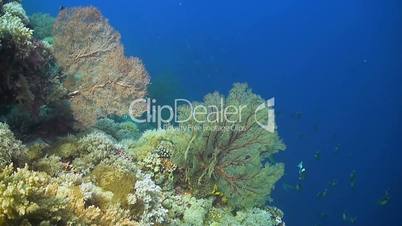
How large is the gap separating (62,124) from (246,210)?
3.56 meters

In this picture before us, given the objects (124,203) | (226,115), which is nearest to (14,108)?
(124,203)

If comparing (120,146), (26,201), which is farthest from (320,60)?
(26,201)

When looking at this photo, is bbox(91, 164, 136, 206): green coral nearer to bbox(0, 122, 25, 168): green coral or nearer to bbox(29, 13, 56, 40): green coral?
bbox(0, 122, 25, 168): green coral

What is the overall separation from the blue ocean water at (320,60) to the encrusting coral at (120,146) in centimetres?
5190

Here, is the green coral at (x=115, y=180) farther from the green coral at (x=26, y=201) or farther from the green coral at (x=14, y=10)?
the green coral at (x=14, y=10)

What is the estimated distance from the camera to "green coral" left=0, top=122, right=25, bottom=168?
4.19 metres

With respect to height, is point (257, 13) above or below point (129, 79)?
above

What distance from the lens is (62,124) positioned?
6.18m

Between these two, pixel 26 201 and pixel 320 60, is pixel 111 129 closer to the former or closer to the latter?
pixel 26 201

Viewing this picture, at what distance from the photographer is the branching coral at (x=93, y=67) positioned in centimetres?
612

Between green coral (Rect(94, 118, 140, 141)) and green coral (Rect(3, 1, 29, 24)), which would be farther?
green coral (Rect(94, 118, 140, 141))

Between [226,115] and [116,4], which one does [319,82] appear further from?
[226,115]

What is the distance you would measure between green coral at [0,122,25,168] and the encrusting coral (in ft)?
0.04

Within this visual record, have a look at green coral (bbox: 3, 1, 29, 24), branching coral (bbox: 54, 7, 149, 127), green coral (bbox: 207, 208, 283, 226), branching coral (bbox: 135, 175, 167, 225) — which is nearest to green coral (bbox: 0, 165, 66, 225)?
branching coral (bbox: 135, 175, 167, 225)
